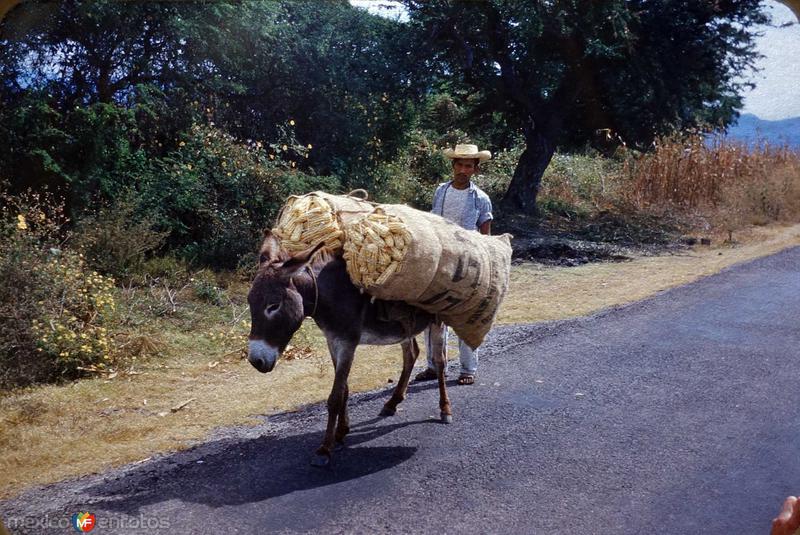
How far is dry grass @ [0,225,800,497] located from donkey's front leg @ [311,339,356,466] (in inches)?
43.3

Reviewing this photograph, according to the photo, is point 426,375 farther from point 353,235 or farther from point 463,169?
point 353,235

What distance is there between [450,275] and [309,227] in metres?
1.13

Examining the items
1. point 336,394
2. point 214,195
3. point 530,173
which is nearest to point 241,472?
point 336,394

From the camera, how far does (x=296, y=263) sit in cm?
475

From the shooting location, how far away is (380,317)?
5.35 meters

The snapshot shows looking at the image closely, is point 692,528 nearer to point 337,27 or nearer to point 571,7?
point 337,27

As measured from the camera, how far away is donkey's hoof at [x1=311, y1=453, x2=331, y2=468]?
4.96 metres

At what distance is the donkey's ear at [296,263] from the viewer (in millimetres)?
4715

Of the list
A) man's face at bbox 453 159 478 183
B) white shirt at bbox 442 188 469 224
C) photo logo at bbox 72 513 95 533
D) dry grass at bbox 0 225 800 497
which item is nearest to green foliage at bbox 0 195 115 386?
dry grass at bbox 0 225 800 497

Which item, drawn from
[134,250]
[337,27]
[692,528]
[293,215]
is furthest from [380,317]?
[337,27]

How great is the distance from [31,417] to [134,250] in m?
3.75

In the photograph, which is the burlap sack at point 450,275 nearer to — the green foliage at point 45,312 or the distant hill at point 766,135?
the green foliage at point 45,312

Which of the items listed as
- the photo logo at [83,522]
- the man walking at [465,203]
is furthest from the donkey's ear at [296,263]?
the man walking at [465,203]

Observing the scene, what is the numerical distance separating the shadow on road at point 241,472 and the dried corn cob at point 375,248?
1.31 metres
